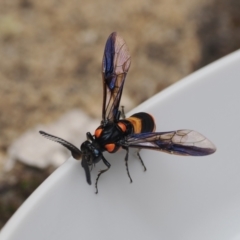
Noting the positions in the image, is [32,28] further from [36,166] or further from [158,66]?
[36,166]

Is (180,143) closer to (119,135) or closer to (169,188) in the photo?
(169,188)

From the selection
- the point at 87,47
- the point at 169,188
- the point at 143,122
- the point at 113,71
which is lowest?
the point at 169,188

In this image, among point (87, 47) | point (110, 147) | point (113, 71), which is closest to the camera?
point (110, 147)

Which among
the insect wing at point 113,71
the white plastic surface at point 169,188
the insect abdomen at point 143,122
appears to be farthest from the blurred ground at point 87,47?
the white plastic surface at point 169,188

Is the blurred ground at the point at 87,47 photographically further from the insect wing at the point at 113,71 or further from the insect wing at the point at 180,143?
the insect wing at the point at 180,143

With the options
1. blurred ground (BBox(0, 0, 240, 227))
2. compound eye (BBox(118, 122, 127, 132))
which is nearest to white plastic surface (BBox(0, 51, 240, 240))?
compound eye (BBox(118, 122, 127, 132))

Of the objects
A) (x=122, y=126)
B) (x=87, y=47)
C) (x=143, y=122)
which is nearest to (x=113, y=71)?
(x=122, y=126)

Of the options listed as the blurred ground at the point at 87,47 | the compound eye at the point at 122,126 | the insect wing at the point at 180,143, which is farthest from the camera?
the blurred ground at the point at 87,47
